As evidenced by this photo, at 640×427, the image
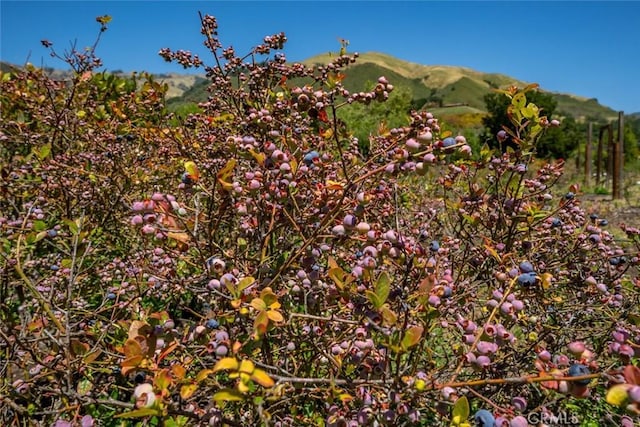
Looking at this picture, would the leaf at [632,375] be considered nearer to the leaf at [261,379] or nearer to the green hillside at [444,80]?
the leaf at [261,379]

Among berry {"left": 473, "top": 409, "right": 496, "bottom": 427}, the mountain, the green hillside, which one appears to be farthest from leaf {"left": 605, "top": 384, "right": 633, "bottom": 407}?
the mountain

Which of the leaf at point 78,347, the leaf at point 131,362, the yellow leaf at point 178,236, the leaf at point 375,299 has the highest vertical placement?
the yellow leaf at point 178,236

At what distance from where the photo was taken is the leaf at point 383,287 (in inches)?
34.4

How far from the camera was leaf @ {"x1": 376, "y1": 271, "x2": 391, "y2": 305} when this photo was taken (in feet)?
2.87

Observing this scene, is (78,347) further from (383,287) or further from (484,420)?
(484,420)

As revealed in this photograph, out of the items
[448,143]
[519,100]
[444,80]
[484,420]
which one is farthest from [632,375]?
[444,80]

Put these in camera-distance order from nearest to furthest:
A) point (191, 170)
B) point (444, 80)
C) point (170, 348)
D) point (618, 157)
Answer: point (170, 348) < point (191, 170) < point (618, 157) < point (444, 80)

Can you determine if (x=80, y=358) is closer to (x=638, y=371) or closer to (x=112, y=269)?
(x=112, y=269)

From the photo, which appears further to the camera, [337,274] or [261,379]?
[337,274]

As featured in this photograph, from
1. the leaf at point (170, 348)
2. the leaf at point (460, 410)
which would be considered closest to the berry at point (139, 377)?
the leaf at point (170, 348)

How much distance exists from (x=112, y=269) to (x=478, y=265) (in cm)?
172

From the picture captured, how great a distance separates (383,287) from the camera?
2.88 feet

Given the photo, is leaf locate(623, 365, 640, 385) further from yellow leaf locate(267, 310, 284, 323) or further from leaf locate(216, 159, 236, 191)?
leaf locate(216, 159, 236, 191)

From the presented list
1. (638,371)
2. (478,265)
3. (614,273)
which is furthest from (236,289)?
(614,273)
